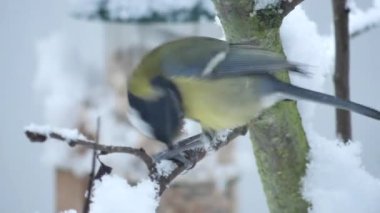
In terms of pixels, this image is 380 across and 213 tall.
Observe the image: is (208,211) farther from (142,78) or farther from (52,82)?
(142,78)

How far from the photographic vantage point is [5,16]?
1.80 metres

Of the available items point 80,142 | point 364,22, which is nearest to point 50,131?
point 80,142

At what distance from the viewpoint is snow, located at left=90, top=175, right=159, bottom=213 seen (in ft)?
1.67

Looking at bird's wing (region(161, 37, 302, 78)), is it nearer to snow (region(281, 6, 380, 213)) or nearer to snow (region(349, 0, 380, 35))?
snow (region(281, 6, 380, 213))

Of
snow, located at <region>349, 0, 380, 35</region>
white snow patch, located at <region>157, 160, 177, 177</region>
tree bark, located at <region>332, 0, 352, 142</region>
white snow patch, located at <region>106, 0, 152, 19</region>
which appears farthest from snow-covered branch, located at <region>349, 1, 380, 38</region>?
white snow patch, located at <region>106, 0, 152, 19</region>

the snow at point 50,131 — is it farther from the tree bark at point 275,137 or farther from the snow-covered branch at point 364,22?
the snow-covered branch at point 364,22

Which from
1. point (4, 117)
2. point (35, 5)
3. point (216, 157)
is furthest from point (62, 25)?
point (216, 157)

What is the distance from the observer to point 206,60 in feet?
2.29

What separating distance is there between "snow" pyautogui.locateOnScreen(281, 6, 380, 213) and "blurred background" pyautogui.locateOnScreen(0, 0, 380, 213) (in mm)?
380

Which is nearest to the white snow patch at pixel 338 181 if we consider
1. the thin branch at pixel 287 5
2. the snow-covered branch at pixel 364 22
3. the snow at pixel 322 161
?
the snow at pixel 322 161

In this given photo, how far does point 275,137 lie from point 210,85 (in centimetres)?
10

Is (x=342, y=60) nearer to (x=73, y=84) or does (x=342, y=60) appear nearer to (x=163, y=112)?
(x=163, y=112)

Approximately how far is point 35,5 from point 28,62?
123 mm

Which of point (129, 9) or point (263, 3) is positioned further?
point (129, 9)
